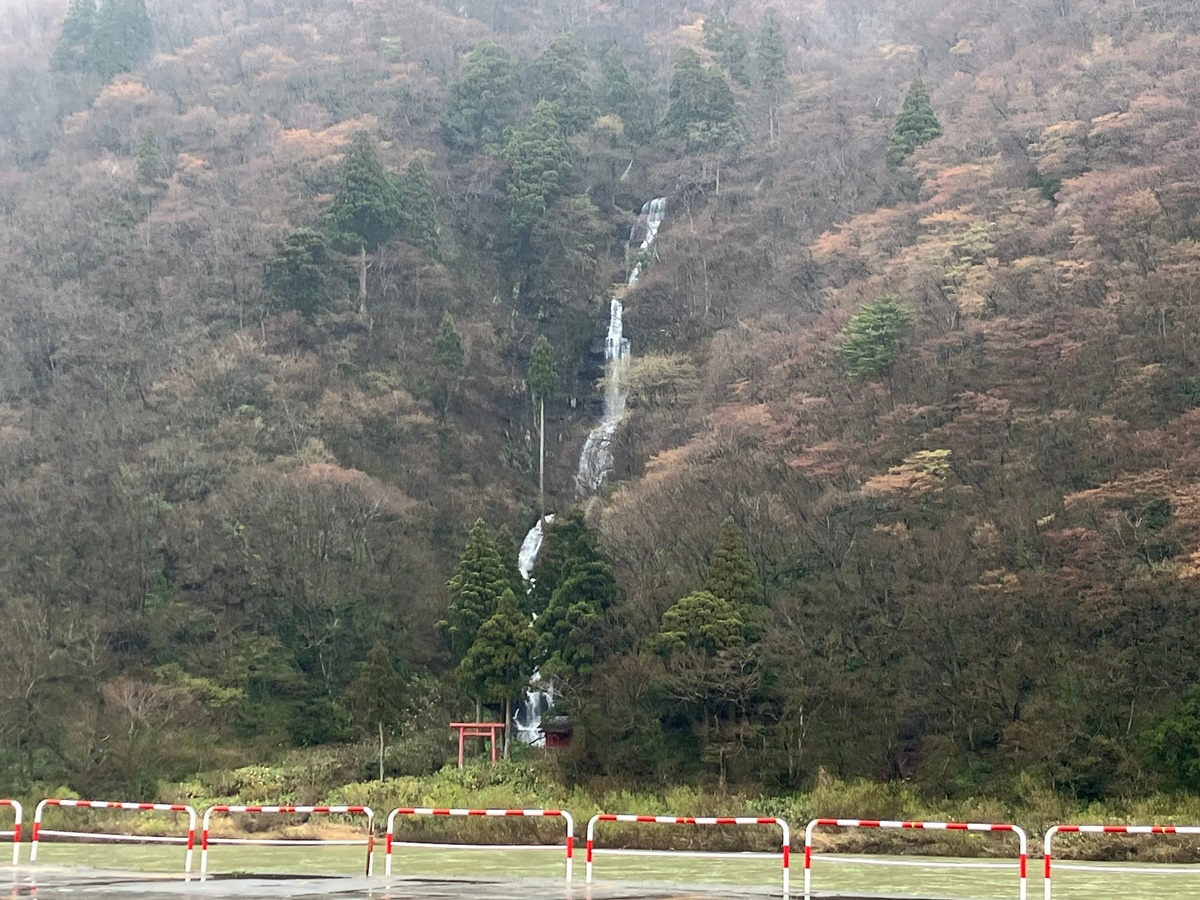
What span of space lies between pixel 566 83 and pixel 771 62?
9.85m

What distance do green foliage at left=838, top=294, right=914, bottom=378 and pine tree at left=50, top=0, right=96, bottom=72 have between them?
51.5 meters

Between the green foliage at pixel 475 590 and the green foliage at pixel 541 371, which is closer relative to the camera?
the green foliage at pixel 475 590

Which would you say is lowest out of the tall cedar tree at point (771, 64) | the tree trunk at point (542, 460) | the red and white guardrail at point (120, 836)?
the red and white guardrail at point (120, 836)

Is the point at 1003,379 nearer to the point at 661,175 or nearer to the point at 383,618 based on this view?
the point at 383,618

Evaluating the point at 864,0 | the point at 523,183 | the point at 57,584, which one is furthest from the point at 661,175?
the point at 57,584

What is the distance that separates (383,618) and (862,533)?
14.5 m

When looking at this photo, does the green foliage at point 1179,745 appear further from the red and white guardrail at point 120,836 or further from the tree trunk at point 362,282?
the tree trunk at point 362,282

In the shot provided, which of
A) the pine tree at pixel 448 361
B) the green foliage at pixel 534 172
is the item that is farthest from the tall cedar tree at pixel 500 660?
the green foliage at pixel 534 172

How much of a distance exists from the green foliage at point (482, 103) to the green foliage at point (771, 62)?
38.2 ft

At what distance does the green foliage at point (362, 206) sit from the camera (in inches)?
2344

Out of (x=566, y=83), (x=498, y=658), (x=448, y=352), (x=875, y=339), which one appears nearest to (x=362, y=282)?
(x=448, y=352)

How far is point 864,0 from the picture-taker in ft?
288

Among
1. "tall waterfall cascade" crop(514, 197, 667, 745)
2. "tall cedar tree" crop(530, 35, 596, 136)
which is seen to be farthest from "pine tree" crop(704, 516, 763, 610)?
"tall cedar tree" crop(530, 35, 596, 136)

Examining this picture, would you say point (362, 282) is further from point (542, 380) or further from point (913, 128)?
point (913, 128)
